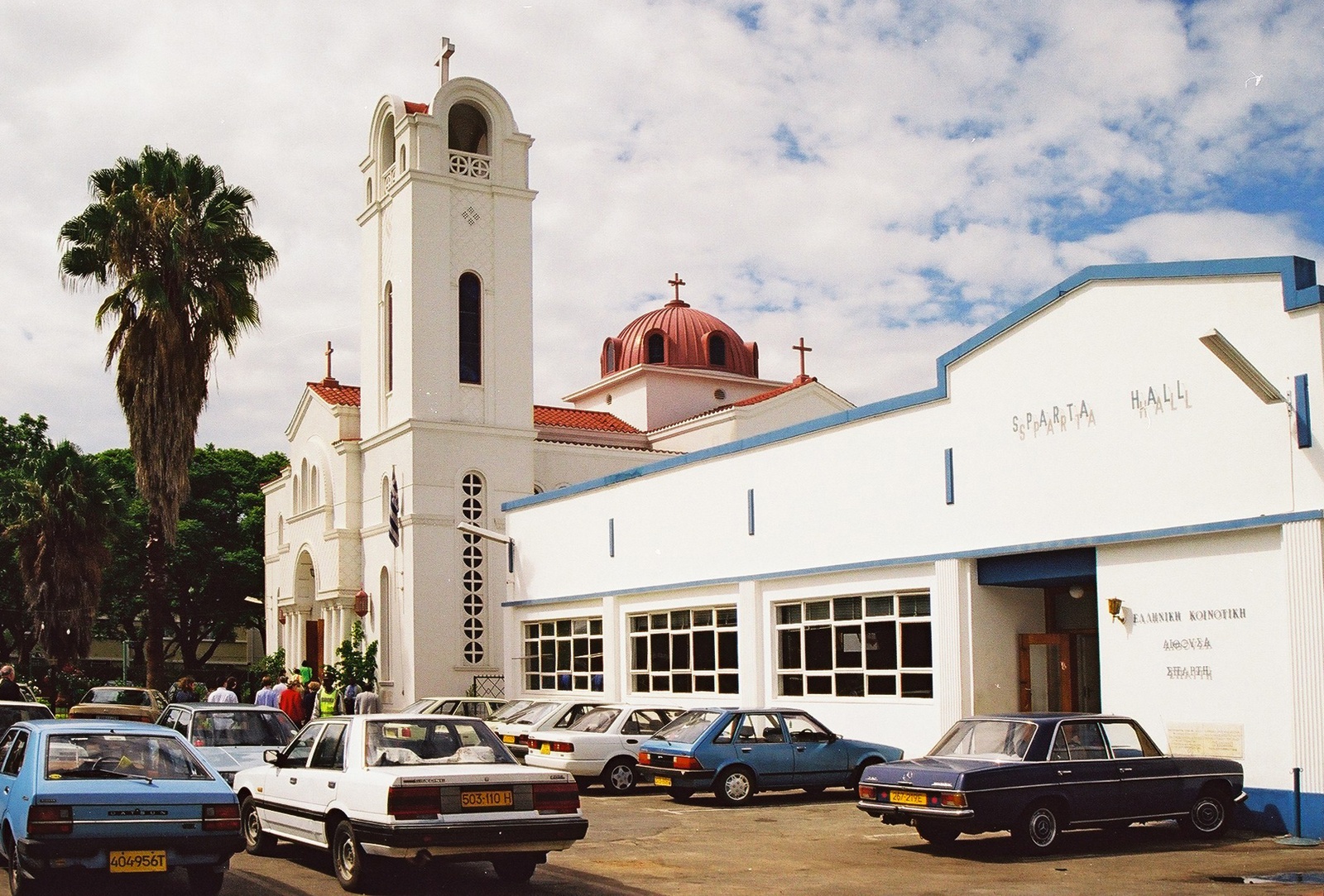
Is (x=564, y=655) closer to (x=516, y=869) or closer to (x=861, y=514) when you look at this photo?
(x=861, y=514)

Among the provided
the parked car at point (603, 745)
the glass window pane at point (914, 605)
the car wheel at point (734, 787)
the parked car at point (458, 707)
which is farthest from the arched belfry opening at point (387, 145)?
the car wheel at point (734, 787)

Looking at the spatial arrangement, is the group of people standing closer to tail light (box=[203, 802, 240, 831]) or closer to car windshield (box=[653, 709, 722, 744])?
car windshield (box=[653, 709, 722, 744])

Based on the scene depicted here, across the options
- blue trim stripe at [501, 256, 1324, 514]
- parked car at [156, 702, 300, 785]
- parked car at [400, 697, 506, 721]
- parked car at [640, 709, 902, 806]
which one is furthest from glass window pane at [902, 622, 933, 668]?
parked car at [156, 702, 300, 785]

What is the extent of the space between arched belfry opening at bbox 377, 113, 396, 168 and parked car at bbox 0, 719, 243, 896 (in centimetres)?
3045

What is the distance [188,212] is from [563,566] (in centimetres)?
1138

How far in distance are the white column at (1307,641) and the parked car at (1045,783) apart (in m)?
0.74

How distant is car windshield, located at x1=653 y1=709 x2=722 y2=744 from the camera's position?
18.8 meters

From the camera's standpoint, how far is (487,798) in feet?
37.4

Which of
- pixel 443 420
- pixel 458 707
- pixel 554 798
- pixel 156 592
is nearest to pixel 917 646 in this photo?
pixel 458 707

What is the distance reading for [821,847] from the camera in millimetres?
14719

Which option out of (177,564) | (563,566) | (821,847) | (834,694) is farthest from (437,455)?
(177,564)

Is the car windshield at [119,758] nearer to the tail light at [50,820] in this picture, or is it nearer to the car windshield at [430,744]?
the tail light at [50,820]

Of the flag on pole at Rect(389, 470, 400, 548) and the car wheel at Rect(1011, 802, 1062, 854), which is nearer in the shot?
the car wheel at Rect(1011, 802, 1062, 854)

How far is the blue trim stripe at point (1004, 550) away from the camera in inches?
607
